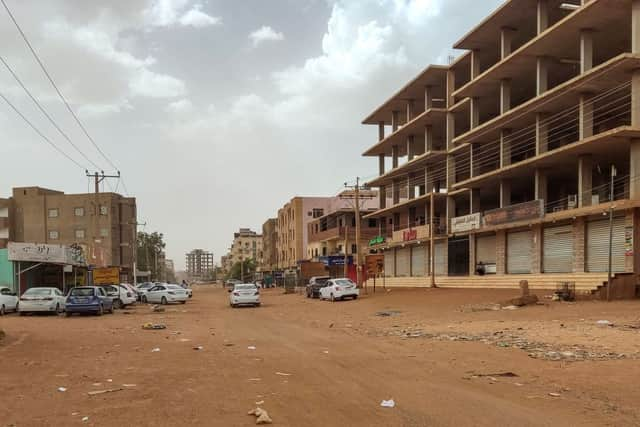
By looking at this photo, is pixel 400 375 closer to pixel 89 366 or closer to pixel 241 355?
pixel 241 355

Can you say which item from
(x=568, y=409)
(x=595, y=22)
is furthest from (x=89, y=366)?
(x=595, y=22)

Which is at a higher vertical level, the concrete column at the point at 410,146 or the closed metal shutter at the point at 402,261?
the concrete column at the point at 410,146

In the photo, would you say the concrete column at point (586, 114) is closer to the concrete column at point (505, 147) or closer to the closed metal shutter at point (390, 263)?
the concrete column at point (505, 147)

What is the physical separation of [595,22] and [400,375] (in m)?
30.9

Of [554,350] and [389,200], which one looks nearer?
[554,350]

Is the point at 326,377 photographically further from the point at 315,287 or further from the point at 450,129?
the point at 450,129

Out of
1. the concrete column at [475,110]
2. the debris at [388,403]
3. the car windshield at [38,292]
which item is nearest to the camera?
the debris at [388,403]

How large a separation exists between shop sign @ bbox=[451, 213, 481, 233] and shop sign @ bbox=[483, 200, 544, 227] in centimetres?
130

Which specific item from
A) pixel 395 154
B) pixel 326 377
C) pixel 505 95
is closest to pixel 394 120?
pixel 395 154

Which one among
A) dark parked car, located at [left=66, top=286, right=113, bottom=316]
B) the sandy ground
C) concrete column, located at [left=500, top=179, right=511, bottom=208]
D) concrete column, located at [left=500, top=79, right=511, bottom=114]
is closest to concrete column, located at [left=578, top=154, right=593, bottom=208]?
concrete column, located at [left=500, top=79, right=511, bottom=114]

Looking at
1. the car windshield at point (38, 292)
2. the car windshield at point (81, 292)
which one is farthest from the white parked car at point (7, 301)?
the car windshield at point (81, 292)

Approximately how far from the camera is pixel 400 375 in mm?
9719

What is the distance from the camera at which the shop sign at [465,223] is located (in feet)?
149

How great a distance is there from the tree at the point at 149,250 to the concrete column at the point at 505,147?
8264 cm
